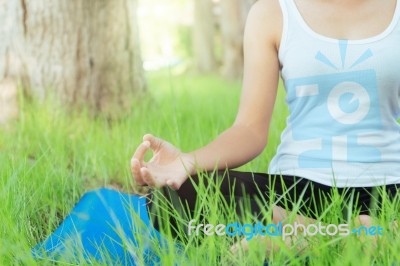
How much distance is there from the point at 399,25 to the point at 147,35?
2052 centimetres

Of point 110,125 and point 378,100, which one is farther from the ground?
point 378,100

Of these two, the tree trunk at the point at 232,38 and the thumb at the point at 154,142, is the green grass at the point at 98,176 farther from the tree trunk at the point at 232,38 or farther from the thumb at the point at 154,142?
the tree trunk at the point at 232,38

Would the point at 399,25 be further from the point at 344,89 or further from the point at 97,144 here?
the point at 97,144

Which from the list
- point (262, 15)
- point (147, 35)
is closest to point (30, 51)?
point (262, 15)

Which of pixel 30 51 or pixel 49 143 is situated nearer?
pixel 49 143

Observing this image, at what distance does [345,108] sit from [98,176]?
4.01 feet

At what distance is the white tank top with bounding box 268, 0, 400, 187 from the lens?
82.6 inches

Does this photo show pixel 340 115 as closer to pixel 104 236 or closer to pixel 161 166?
pixel 161 166

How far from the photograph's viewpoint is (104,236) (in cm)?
221

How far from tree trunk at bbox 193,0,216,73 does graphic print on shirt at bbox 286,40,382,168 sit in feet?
38.6

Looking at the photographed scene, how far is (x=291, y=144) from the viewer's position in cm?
216

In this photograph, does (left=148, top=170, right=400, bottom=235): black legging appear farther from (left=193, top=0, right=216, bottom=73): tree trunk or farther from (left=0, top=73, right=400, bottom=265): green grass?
(left=193, top=0, right=216, bottom=73): tree trunk

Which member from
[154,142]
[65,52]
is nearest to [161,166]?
[154,142]

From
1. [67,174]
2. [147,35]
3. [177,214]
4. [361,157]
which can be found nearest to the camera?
[177,214]
